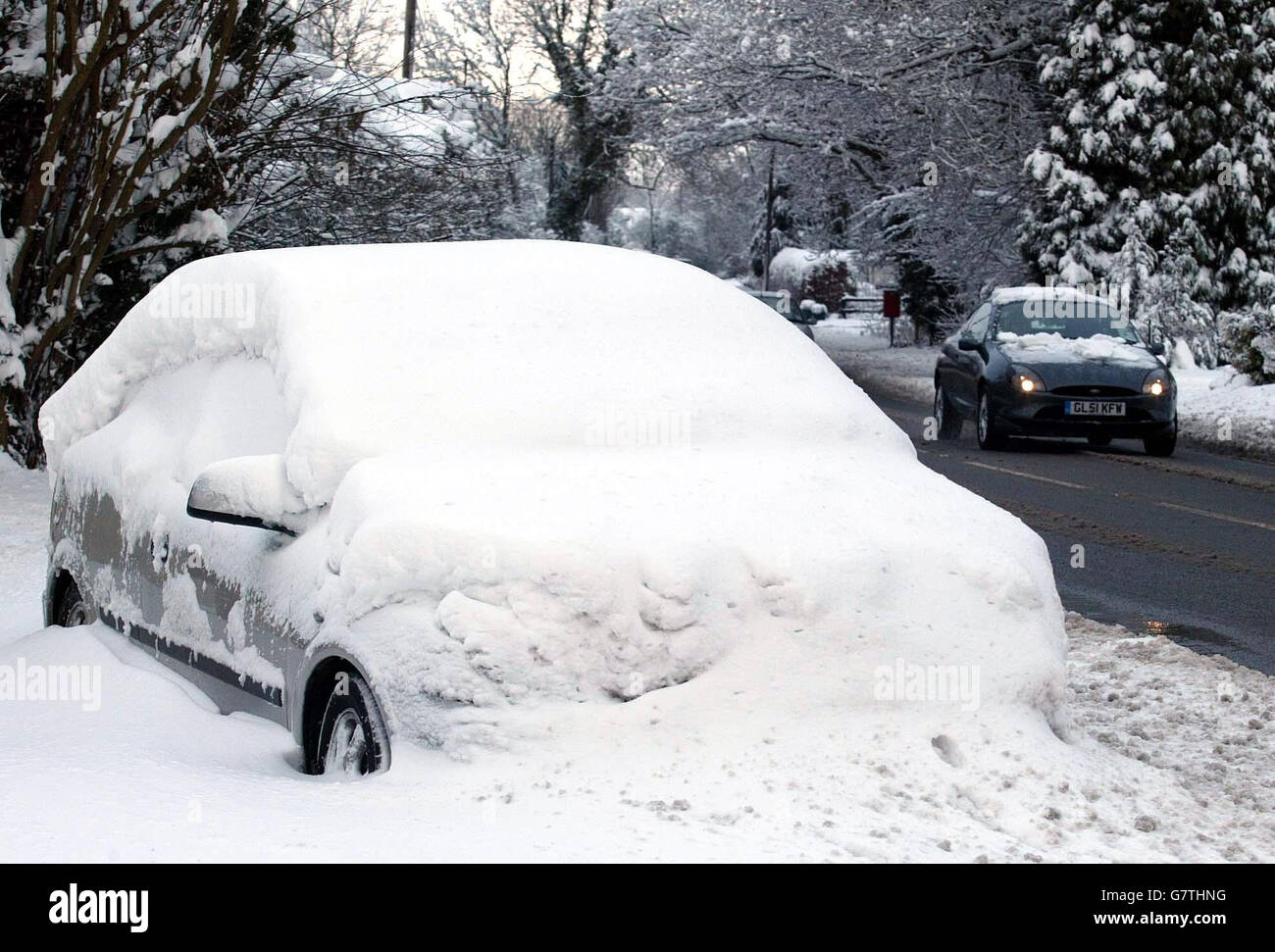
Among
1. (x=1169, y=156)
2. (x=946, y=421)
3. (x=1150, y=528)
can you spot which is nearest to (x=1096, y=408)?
(x=946, y=421)

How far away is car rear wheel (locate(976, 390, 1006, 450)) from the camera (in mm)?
16234

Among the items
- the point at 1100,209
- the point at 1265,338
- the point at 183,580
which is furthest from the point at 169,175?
the point at 1100,209

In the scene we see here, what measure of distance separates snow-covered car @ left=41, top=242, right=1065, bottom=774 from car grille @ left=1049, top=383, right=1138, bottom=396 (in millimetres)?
10253

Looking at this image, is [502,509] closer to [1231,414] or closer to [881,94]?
[1231,414]

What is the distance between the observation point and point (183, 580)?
5.27 metres

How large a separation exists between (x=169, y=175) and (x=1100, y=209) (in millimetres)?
15903

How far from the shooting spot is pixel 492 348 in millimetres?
5160

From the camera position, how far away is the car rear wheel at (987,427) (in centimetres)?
1623

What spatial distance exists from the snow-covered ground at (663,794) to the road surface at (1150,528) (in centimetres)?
340

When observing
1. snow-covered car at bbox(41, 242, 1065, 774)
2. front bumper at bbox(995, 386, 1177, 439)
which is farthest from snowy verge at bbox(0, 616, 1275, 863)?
front bumper at bbox(995, 386, 1177, 439)
